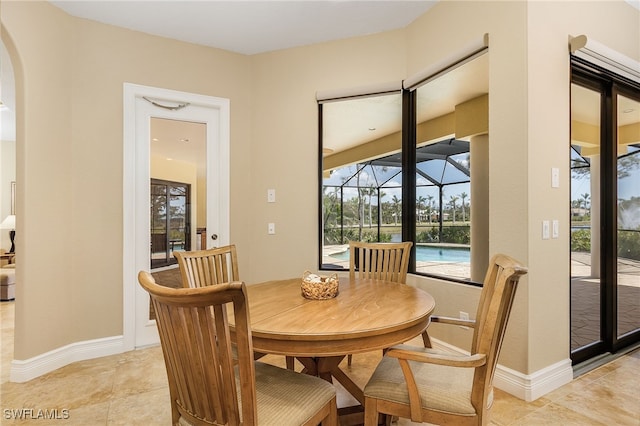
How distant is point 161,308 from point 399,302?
107 centimetres

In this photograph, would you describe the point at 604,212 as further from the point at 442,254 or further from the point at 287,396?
the point at 287,396

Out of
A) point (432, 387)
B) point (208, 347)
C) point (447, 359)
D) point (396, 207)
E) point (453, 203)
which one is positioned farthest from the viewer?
point (396, 207)

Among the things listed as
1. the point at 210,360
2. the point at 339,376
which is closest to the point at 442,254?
the point at 339,376

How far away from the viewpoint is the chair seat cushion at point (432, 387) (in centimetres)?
127

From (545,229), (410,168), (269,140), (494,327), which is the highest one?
(269,140)

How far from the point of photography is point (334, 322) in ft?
4.49

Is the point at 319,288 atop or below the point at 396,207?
below

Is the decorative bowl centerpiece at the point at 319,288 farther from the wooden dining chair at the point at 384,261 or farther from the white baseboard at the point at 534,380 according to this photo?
the white baseboard at the point at 534,380

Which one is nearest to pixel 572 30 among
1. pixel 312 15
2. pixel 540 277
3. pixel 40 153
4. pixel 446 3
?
pixel 446 3

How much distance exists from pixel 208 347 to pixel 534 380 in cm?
205

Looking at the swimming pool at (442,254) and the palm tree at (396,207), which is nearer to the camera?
the swimming pool at (442,254)

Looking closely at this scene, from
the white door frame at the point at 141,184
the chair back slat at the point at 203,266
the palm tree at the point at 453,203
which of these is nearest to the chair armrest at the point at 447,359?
the chair back slat at the point at 203,266

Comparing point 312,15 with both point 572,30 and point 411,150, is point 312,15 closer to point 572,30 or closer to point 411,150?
point 411,150

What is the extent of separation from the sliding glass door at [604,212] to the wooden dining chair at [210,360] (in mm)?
2370
